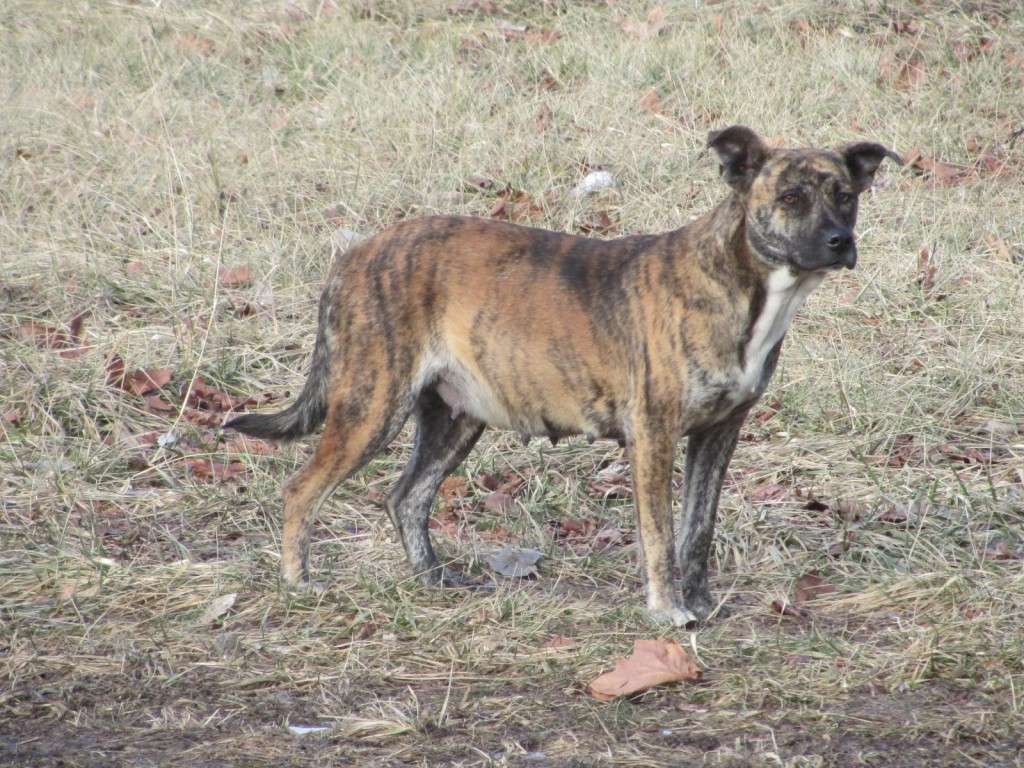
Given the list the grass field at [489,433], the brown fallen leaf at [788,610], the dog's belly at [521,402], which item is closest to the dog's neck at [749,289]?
the dog's belly at [521,402]

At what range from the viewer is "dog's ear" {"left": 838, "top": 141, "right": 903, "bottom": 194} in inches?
190

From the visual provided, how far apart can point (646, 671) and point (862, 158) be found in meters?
2.11

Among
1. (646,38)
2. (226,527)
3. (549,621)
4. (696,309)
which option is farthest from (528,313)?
(646,38)

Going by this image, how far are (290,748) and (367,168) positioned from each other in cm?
597

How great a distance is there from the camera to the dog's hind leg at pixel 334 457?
17.2ft

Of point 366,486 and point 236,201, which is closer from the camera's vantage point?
point 366,486

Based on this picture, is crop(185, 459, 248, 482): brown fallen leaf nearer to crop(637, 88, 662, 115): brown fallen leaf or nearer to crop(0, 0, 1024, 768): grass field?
crop(0, 0, 1024, 768): grass field

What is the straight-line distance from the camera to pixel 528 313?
205 inches

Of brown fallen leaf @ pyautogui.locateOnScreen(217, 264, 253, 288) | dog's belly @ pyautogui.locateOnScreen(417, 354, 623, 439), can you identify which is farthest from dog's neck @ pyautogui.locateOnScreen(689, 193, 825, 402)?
brown fallen leaf @ pyautogui.locateOnScreen(217, 264, 253, 288)

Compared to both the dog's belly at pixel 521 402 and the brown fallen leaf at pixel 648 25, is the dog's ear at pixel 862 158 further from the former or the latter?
the brown fallen leaf at pixel 648 25

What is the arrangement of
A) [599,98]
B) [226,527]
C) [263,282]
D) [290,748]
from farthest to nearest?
[599,98] → [263,282] → [226,527] → [290,748]

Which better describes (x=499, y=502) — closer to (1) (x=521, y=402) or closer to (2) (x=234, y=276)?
(1) (x=521, y=402)

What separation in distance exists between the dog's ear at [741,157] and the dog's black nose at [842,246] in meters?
0.43

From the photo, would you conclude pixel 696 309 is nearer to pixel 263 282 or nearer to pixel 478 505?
pixel 478 505
